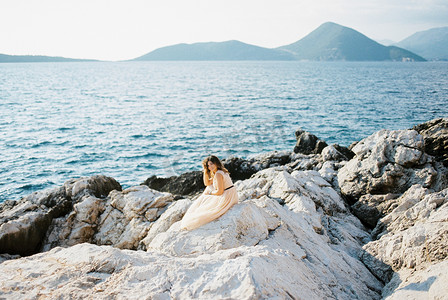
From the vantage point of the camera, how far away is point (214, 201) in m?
9.36

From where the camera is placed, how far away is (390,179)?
13.2 meters

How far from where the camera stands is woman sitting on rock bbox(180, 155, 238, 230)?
8.99 m

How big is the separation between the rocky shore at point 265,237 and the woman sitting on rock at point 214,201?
9.5 inches

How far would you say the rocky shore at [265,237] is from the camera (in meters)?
5.98

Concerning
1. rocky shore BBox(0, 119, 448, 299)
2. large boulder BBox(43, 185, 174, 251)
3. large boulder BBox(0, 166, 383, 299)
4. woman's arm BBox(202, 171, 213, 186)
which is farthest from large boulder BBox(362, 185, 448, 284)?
large boulder BBox(43, 185, 174, 251)

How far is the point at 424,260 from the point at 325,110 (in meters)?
44.7

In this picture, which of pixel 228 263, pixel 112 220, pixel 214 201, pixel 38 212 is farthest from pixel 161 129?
pixel 228 263

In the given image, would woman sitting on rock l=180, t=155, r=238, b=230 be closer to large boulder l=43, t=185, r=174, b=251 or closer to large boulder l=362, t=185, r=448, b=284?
large boulder l=43, t=185, r=174, b=251

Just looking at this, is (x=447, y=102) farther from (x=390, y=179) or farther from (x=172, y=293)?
(x=172, y=293)

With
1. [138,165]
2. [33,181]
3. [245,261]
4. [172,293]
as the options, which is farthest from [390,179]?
[33,181]

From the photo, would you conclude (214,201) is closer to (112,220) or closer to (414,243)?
(414,243)

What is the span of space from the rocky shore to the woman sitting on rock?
24cm

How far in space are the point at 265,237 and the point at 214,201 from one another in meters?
1.78

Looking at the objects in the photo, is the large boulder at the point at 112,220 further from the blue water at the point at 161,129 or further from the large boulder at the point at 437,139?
the large boulder at the point at 437,139
